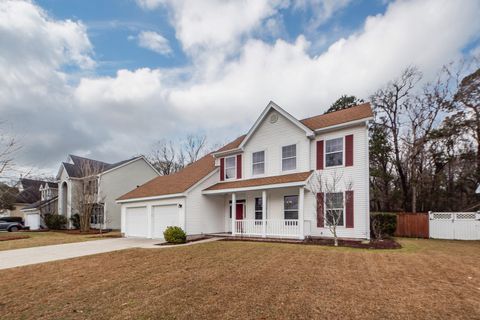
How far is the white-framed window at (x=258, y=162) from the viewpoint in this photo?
17.1 metres

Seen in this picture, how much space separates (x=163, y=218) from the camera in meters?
17.9

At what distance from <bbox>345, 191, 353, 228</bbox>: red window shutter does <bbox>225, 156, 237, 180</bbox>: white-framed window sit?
7.43m

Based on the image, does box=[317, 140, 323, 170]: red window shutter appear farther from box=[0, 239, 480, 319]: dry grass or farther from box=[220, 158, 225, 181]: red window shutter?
box=[220, 158, 225, 181]: red window shutter

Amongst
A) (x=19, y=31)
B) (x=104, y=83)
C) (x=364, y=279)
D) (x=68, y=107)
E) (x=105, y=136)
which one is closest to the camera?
(x=364, y=279)

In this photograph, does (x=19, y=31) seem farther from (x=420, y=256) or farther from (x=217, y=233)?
(x=420, y=256)

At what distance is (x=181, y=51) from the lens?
17.1 meters

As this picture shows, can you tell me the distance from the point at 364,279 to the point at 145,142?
41.1 metres

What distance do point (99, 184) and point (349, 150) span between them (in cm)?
2434

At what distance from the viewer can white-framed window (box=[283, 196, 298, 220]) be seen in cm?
1533

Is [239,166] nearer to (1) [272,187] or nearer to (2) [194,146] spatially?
(1) [272,187]

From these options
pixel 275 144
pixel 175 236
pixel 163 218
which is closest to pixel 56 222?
pixel 163 218

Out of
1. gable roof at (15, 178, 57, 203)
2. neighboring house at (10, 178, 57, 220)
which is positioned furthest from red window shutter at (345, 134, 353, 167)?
gable roof at (15, 178, 57, 203)

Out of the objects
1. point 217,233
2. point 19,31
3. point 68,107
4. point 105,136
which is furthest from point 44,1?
point 105,136

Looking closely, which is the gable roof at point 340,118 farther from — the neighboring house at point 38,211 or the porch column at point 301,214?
the neighboring house at point 38,211
